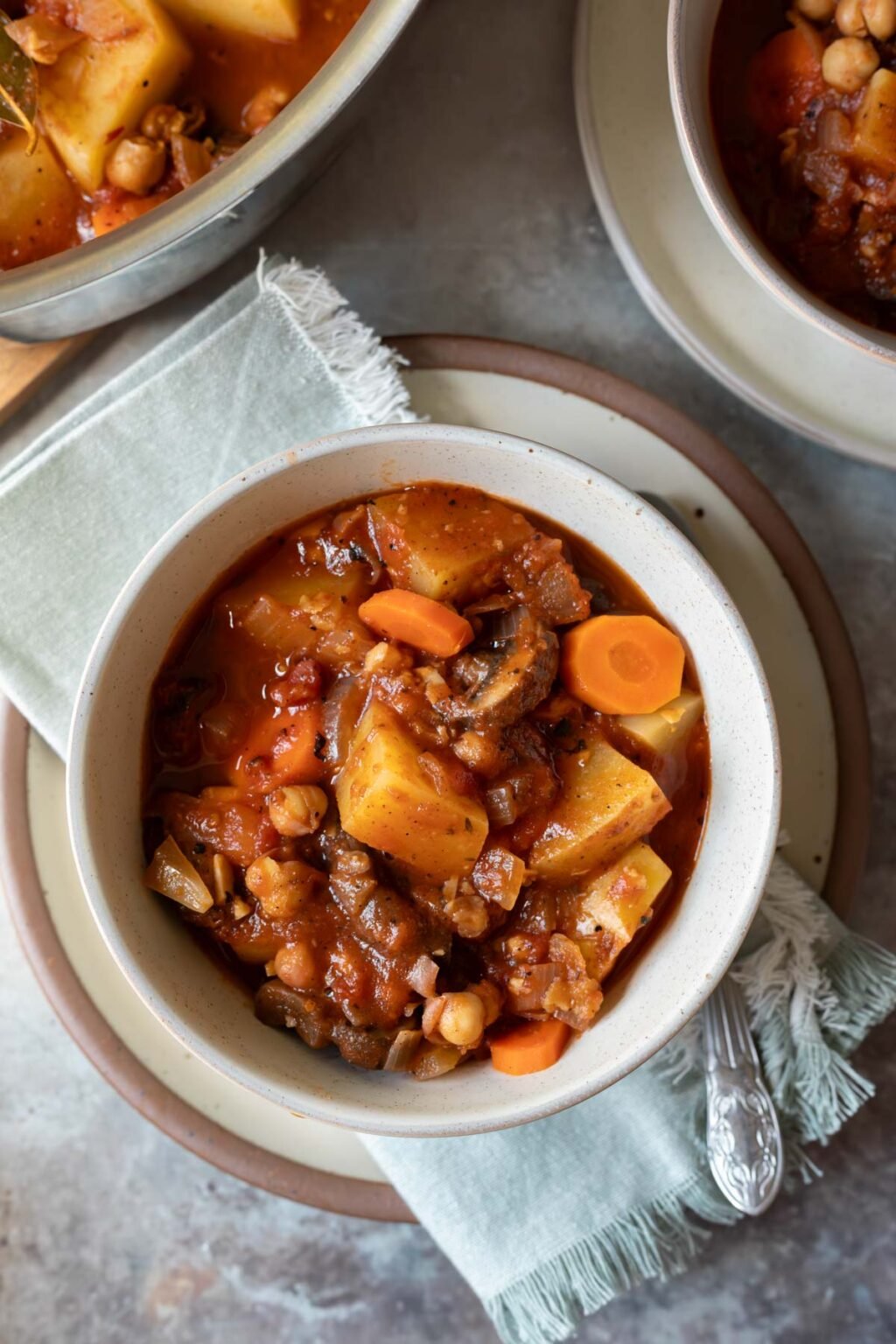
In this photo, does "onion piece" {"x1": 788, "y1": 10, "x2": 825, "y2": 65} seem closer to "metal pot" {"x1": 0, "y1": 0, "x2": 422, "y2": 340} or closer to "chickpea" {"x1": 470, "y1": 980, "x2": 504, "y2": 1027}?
"metal pot" {"x1": 0, "y1": 0, "x2": 422, "y2": 340}

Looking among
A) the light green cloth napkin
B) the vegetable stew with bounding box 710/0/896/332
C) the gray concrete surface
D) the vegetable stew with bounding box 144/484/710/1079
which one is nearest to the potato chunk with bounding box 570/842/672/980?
the vegetable stew with bounding box 144/484/710/1079

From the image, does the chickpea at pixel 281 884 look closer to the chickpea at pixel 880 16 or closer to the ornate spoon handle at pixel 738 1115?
the ornate spoon handle at pixel 738 1115

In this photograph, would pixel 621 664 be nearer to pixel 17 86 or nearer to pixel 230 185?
pixel 230 185

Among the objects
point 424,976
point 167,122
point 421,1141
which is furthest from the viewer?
point 421,1141

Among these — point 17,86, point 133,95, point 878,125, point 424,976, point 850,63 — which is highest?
point 17,86

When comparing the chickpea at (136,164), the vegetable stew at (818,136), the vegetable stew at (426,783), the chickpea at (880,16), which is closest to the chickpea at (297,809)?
the vegetable stew at (426,783)

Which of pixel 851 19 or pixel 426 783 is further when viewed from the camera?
pixel 851 19

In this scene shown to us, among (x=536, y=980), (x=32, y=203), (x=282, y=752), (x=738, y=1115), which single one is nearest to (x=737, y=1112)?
(x=738, y=1115)
